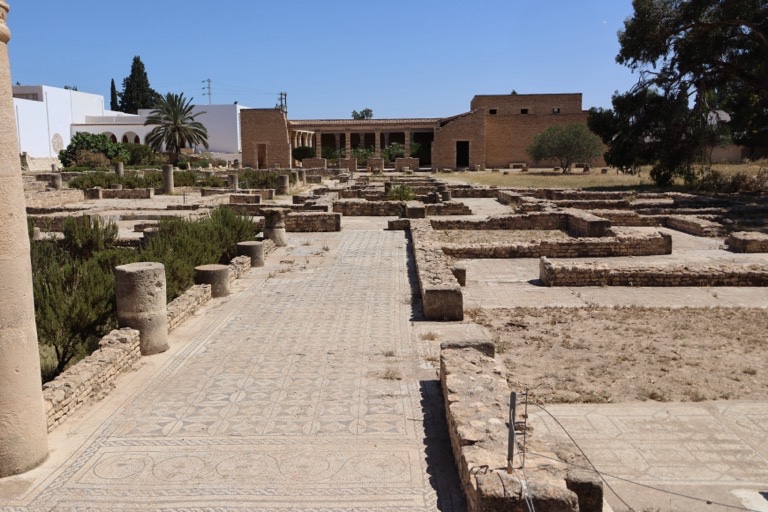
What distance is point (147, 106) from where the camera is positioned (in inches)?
3061

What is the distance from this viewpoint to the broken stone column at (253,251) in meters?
12.0

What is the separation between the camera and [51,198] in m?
24.3

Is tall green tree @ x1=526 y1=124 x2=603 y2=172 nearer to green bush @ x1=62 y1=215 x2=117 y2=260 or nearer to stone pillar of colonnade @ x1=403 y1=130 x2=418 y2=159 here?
stone pillar of colonnade @ x1=403 y1=130 x2=418 y2=159

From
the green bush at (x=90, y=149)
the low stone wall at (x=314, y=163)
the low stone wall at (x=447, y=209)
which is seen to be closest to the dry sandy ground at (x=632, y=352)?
the low stone wall at (x=447, y=209)

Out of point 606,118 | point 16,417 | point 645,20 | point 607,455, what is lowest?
point 607,455

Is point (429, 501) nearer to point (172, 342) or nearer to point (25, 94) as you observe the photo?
point (172, 342)

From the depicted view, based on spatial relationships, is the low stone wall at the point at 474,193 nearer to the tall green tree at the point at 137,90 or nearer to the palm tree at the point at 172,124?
the palm tree at the point at 172,124

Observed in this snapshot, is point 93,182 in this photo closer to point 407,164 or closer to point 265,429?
point 407,164

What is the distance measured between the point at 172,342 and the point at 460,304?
11.0ft

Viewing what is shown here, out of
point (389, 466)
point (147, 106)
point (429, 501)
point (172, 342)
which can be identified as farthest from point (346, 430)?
point (147, 106)

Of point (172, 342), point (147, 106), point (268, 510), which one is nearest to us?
point (268, 510)

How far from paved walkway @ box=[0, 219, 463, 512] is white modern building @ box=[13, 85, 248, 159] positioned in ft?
188

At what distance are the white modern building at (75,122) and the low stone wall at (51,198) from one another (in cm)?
3549

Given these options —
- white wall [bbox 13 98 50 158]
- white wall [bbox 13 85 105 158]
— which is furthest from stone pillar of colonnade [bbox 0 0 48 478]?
white wall [bbox 13 98 50 158]
